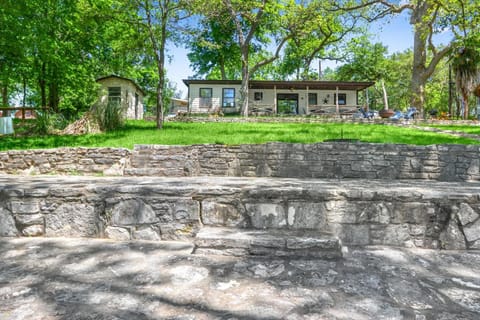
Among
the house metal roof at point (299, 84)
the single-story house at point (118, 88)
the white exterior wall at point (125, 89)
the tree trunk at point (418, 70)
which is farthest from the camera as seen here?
the house metal roof at point (299, 84)

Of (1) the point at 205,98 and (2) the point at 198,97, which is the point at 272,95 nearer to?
(1) the point at 205,98

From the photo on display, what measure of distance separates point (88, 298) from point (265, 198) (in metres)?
1.33

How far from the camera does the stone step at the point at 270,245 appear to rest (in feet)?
6.69

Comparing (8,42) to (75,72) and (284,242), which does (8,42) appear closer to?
(75,72)

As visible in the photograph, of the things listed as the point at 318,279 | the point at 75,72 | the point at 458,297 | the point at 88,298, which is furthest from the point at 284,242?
the point at 75,72

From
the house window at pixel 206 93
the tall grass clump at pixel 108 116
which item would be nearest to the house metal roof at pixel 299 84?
the house window at pixel 206 93

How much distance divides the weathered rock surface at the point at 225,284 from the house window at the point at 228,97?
2084 cm

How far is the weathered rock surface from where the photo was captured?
56.1 inches

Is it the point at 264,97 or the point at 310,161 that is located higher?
Result: the point at 264,97

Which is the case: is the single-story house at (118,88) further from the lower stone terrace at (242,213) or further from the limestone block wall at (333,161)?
the lower stone terrace at (242,213)

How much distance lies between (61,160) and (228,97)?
53.6 feet

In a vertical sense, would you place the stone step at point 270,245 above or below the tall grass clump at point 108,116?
below

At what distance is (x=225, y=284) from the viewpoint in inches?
66.5

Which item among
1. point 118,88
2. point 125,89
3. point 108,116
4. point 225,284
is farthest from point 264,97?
point 225,284
